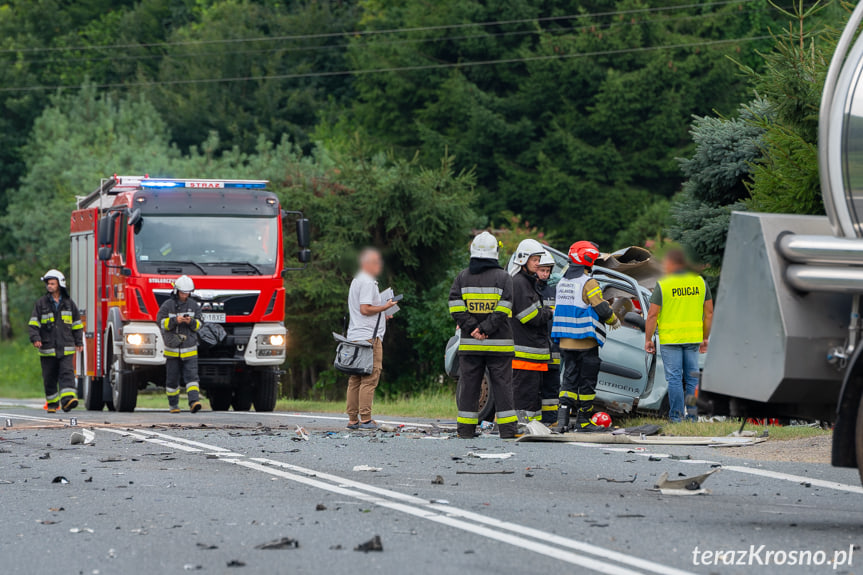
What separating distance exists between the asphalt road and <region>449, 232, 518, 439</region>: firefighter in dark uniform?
46cm

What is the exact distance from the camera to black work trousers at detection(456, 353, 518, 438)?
500 inches

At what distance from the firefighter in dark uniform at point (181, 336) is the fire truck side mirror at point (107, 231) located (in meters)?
1.49

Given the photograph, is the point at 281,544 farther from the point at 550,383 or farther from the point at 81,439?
the point at 550,383

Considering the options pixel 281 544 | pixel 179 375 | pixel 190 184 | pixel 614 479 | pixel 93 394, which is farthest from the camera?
pixel 93 394

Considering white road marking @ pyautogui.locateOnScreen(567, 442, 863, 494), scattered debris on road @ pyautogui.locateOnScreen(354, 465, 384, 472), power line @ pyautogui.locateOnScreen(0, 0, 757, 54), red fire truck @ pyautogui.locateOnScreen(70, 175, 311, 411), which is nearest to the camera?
white road marking @ pyautogui.locateOnScreen(567, 442, 863, 494)

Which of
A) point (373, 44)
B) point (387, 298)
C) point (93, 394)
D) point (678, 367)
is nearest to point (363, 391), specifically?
point (387, 298)

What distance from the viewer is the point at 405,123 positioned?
1772 inches

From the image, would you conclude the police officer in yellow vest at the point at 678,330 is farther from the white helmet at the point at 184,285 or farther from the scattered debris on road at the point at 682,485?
the white helmet at the point at 184,285

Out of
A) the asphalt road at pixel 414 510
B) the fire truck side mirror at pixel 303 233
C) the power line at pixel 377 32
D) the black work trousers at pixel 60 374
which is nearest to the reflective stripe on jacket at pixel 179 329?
the black work trousers at pixel 60 374

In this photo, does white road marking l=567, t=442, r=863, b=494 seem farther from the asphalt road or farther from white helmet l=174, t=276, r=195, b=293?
white helmet l=174, t=276, r=195, b=293

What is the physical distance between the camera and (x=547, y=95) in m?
41.7


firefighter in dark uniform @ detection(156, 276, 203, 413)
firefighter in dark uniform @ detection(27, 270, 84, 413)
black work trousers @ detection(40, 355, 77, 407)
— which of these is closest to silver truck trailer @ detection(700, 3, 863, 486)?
firefighter in dark uniform @ detection(156, 276, 203, 413)

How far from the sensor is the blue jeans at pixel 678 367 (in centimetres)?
1398

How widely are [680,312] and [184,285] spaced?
24.6 ft
